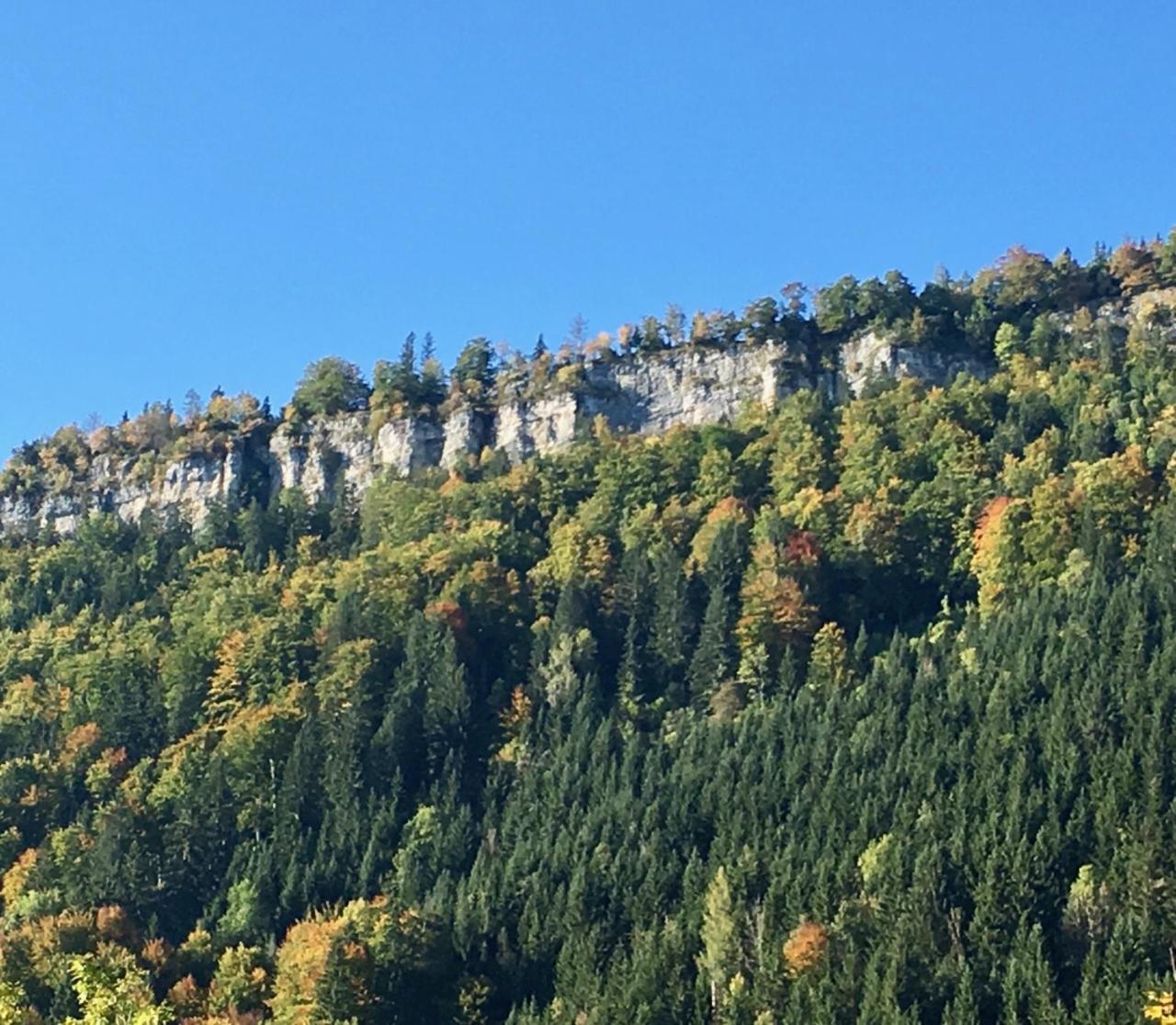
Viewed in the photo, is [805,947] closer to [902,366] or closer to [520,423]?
[902,366]

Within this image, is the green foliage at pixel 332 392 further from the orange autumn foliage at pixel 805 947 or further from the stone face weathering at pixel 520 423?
the orange autumn foliage at pixel 805 947

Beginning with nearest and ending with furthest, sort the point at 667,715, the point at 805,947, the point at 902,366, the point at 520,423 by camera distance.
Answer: the point at 805,947 → the point at 667,715 → the point at 902,366 → the point at 520,423

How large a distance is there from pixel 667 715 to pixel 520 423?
53.1 metres

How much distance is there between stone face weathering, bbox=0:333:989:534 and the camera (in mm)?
151875

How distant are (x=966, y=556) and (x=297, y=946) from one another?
49.8 m

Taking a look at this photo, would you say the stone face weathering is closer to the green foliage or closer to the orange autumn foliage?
the green foliage

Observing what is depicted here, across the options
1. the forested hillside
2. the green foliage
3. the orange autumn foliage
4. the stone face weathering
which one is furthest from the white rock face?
the orange autumn foliage

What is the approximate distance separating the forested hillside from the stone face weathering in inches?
116

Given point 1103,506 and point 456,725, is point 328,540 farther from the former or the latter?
point 1103,506

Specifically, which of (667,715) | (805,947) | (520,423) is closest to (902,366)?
(520,423)

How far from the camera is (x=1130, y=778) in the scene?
82.4 m

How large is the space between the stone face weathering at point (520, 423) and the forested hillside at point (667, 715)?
2.96m

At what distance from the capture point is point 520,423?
509 feet

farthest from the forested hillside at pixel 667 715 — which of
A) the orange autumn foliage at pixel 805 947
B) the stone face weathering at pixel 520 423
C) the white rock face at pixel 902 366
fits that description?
the stone face weathering at pixel 520 423
